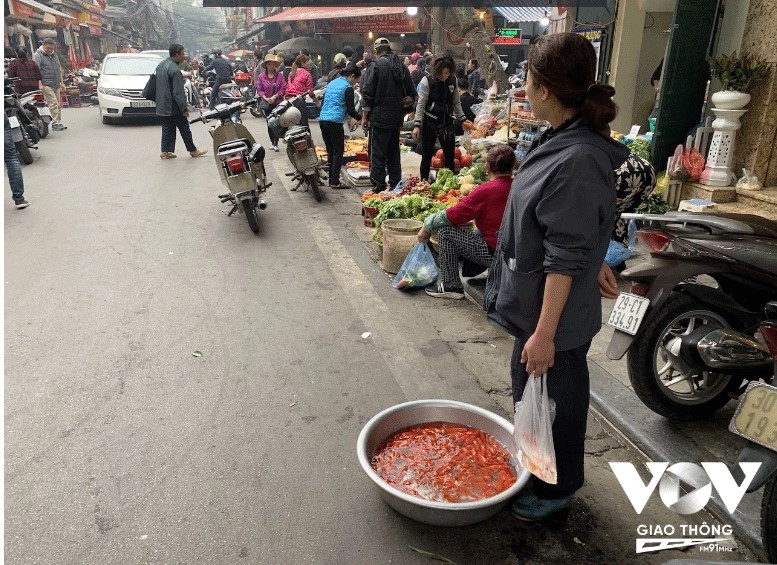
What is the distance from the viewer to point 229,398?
3475 mm

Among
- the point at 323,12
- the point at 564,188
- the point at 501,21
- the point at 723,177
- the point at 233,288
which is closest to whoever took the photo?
the point at 564,188

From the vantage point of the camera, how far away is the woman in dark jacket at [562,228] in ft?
6.29

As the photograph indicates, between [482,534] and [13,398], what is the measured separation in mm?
2796

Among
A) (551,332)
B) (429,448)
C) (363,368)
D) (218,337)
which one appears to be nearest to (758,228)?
(551,332)

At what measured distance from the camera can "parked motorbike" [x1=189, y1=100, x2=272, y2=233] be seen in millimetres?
6602

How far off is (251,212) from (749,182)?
5.23 m

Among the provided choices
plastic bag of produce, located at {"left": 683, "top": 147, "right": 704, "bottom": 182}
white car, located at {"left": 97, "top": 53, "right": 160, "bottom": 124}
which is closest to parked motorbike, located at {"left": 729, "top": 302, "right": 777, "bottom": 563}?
plastic bag of produce, located at {"left": 683, "top": 147, "right": 704, "bottom": 182}

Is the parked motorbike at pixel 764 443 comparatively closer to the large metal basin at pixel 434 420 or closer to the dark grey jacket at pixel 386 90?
the large metal basin at pixel 434 420

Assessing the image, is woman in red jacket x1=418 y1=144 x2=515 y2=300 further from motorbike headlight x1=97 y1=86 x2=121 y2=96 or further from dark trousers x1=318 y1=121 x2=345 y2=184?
motorbike headlight x1=97 y1=86 x2=121 y2=96

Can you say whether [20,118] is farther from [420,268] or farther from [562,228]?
[562,228]

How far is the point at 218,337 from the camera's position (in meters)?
4.22

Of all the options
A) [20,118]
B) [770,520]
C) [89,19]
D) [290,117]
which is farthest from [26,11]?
[770,520]

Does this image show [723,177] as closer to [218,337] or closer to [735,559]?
[735,559]

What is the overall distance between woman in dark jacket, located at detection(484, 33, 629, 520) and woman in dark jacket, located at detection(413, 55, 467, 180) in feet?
18.2
